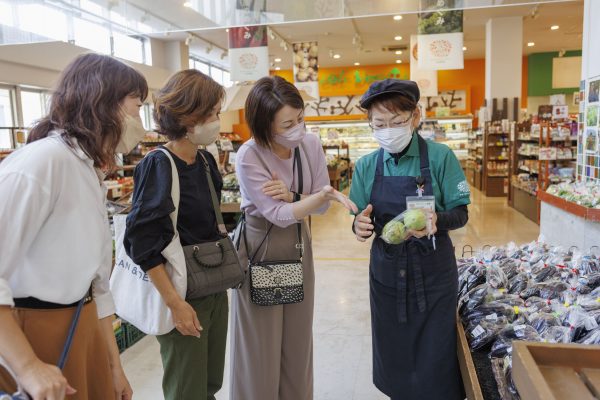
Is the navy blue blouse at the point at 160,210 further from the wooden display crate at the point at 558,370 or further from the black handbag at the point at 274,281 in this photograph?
the wooden display crate at the point at 558,370

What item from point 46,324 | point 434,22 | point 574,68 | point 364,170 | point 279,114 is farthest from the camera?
point 574,68

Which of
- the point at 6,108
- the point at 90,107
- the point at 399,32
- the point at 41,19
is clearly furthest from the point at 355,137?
the point at 90,107

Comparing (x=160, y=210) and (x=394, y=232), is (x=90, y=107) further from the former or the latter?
(x=394, y=232)

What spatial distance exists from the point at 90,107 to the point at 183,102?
49 centimetres

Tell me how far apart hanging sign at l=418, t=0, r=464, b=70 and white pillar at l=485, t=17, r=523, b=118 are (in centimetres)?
305

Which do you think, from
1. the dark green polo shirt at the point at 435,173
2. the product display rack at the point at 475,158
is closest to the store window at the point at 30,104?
the dark green polo shirt at the point at 435,173

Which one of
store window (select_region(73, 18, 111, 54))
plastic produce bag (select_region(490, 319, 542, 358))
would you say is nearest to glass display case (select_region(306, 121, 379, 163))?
store window (select_region(73, 18, 111, 54))

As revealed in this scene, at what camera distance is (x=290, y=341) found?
220 cm

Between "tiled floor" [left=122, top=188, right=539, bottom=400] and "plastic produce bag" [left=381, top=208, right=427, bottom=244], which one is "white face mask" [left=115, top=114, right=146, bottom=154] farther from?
"tiled floor" [left=122, top=188, right=539, bottom=400]

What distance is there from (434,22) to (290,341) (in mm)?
8483

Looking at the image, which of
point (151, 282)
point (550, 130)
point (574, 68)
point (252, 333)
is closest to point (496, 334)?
point (252, 333)

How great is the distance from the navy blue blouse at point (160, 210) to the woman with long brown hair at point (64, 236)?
23 cm

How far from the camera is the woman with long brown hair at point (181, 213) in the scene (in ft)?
5.44

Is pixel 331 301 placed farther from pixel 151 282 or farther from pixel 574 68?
pixel 574 68
